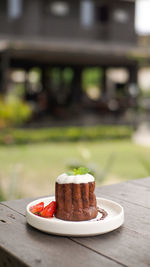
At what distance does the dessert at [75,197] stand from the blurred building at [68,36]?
10.2 meters

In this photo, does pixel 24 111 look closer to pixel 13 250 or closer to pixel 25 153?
pixel 25 153

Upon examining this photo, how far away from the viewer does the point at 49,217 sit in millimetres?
1398

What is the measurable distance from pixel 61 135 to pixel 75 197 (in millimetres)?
8929

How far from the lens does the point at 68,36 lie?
46.3 feet

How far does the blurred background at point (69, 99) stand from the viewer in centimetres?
763

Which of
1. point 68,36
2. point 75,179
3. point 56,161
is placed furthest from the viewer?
point 68,36

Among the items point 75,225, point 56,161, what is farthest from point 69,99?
point 75,225

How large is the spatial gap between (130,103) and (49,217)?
11.9 metres

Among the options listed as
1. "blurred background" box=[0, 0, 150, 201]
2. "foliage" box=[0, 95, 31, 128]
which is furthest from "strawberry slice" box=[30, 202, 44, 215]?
"foliage" box=[0, 95, 31, 128]

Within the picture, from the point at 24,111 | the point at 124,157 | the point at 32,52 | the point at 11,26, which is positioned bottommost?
the point at 124,157

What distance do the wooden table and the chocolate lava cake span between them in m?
0.08

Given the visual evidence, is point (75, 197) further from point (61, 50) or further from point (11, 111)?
point (61, 50)

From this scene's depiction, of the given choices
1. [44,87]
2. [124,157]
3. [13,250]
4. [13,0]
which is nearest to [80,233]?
[13,250]

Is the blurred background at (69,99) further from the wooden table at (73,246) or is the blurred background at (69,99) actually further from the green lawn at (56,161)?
the wooden table at (73,246)
